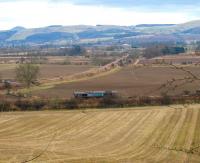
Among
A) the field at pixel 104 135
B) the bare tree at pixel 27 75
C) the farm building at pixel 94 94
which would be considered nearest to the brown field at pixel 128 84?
the farm building at pixel 94 94

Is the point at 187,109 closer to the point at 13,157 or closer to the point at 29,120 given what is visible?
the point at 29,120

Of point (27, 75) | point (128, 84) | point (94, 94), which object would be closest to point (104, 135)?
point (94, 94)

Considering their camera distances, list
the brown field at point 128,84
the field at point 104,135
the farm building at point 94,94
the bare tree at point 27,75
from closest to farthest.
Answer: the field at point 104,135 < the farm building at point 94,94 < the brown field at point 128,84 < the bare tree at point 27,75

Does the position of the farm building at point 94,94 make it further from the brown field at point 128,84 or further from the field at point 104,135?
the field at point 104,135

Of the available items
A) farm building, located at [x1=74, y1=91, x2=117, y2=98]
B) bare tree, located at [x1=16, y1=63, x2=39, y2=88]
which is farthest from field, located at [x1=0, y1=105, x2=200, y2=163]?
bare tree, located at [x1=16, y1=63, x2=39, y2=88]

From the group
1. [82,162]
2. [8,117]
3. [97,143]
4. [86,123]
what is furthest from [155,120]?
[82,162]

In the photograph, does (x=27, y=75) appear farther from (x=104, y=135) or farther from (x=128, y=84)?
(x=104, y=135)
